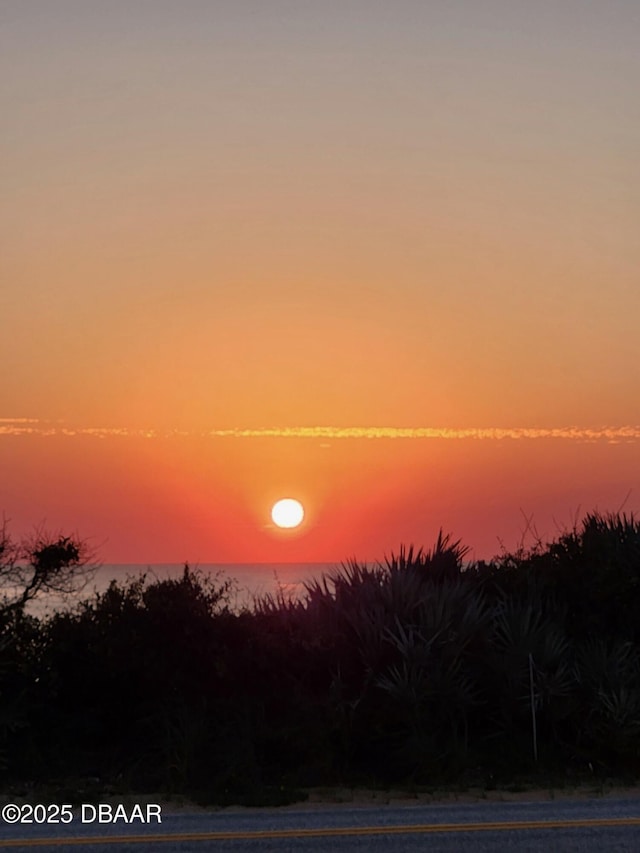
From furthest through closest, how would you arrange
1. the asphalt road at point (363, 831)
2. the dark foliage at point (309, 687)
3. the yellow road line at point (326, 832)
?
the dark foliage at point (309, 687) < the yellow road line at point (326, 832) < the asphalt road at point (363, 831)

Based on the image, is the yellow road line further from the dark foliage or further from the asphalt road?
the dark foliage

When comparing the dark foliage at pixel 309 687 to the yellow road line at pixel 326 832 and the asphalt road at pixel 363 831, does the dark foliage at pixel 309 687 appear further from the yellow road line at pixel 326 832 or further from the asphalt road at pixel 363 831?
the yellow road line at pixel 326 832

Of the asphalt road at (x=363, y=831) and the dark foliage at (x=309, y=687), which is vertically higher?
the dark foliage at (x=309, y=687)

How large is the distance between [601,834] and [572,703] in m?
4.11

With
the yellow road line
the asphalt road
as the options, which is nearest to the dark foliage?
the asphalt road

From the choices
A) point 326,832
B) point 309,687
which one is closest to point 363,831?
point 326,832

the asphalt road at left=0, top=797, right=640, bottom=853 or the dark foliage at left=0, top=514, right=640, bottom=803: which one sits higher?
the dark foliage at left=0, top=514, right=640, bottom=803

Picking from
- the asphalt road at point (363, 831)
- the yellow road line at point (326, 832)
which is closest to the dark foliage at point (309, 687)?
the asphalt road at point (363, 831)

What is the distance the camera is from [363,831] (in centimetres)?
1001

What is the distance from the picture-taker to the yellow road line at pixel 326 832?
957cm

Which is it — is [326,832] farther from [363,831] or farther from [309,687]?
[309,687]

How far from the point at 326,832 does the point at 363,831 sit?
34 centimetres

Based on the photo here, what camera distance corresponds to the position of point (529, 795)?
12.3 m

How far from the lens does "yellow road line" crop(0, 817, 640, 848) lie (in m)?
9.57
